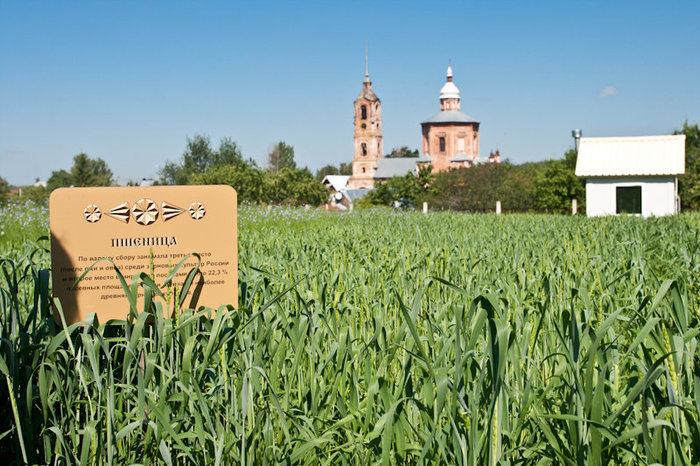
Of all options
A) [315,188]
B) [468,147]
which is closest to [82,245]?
[315,188]

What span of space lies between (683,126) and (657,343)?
4459 cm

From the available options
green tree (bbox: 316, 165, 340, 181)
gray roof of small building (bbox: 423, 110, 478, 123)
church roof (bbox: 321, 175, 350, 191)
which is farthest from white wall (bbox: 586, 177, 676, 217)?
green tree (bbox: 316, 165, 340, 181)

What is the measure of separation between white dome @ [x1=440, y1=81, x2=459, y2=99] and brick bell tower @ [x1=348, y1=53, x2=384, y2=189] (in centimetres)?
1105

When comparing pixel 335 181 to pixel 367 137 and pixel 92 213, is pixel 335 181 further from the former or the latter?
pixel 92 213

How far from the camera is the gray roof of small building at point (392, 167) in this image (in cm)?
9556

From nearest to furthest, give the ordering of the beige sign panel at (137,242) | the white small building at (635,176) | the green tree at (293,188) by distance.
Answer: the beige sign panel at (137,242)
the white small building at (635,176)
the green tree at (293,188)

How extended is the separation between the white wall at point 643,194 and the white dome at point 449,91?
76.5 meters

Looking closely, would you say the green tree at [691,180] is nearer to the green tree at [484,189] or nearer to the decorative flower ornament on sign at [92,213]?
the green tree at [484,189]

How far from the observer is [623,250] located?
22.9ft

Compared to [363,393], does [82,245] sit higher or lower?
higher

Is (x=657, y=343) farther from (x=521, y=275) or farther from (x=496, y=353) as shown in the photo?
(x=521, y=275)

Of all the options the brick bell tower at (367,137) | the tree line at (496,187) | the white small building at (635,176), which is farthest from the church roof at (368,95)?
the white small building at (635,176)

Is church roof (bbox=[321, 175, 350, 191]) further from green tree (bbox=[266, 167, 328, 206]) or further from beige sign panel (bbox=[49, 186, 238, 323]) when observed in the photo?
beige sign panel (bbox=[49, 186, 238, 323])

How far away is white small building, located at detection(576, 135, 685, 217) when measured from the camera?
2742 cm
